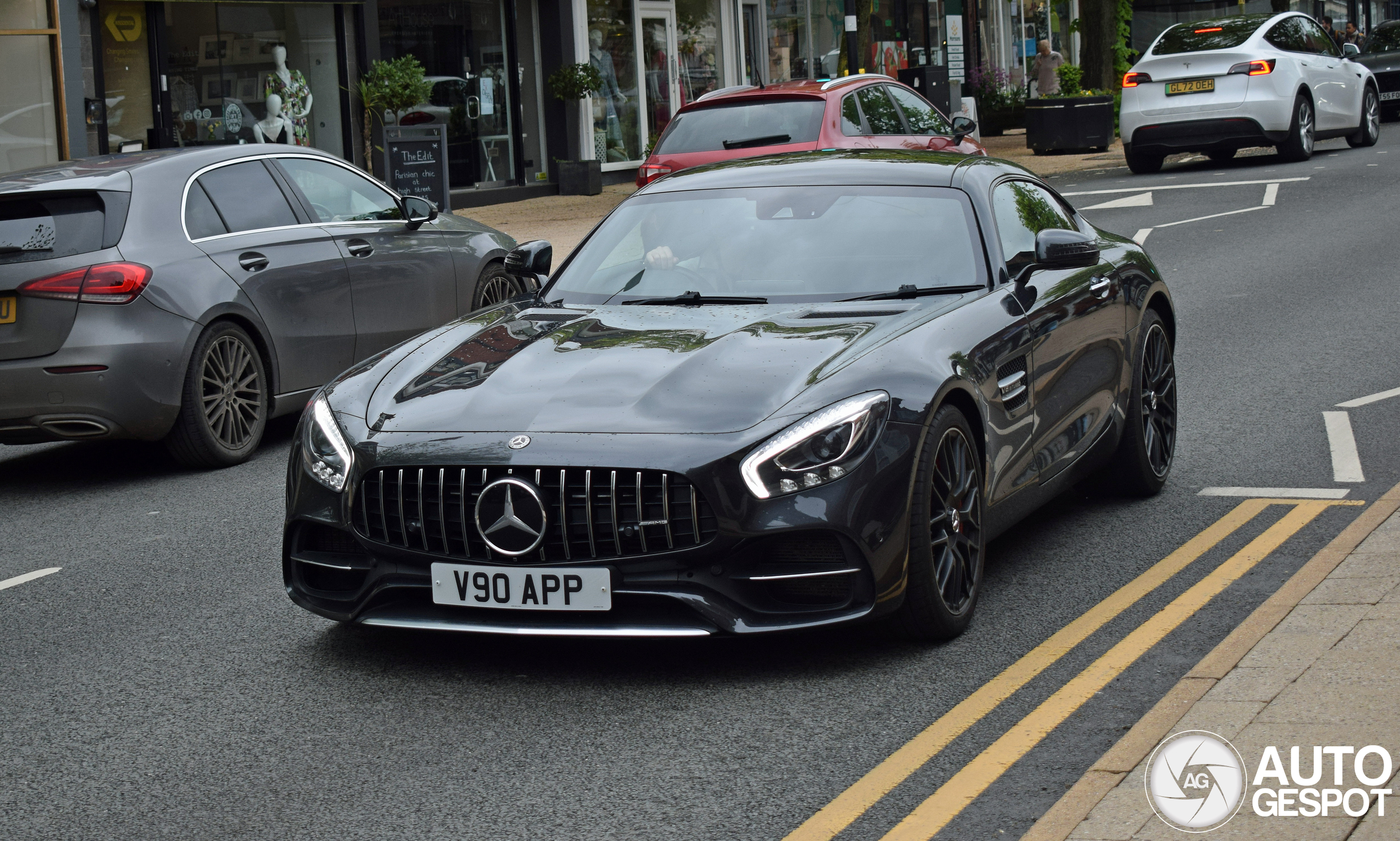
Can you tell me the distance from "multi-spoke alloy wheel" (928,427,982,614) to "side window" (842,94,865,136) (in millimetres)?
9404

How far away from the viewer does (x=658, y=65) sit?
94.9ft

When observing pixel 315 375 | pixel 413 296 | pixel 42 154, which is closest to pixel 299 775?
pixel 315 375

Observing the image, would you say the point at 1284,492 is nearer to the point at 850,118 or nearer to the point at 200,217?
the point at 200,217

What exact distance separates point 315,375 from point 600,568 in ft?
16.0

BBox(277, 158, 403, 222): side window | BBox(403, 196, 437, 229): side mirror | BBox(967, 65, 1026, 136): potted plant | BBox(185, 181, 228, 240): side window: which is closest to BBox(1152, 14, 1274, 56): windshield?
BBox(967, 65, 1026, 136): potted plant

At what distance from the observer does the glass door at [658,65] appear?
28.5 meters

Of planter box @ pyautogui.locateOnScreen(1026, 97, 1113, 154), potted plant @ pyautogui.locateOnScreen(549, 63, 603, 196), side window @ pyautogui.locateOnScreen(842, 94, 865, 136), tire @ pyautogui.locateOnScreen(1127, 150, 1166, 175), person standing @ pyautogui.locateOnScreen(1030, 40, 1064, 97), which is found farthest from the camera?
person standing @ pyautogui.locateOnScreen(1030, 40, 1064, 97)

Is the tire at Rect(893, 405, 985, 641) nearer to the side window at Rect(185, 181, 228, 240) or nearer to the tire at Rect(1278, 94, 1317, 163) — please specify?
the side window at Rect(185, 181, 228, 240)

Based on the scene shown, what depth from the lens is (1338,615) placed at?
473 centimetres

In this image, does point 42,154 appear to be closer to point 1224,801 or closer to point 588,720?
point 588,720

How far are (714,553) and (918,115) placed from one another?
11561 millimetres

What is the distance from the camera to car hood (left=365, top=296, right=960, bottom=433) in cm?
462

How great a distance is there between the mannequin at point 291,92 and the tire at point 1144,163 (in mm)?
10855

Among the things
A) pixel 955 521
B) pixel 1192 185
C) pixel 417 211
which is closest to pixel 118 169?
pixel 417 211
